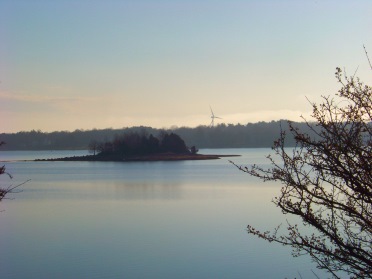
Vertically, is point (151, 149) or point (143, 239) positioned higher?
point (151, 149)

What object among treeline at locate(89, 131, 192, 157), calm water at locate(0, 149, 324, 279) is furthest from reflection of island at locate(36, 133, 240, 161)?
calm water at locate(0, 149, 324, 279)

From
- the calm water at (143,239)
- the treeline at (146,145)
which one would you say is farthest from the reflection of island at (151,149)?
the calm water at (143,239)

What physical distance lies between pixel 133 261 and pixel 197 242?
123 inches

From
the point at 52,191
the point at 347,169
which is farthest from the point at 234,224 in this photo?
the point at 52,191

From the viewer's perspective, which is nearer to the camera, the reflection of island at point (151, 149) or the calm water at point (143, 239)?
the calm water at point (143, 239)

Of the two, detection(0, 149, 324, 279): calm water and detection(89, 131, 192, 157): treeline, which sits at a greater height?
detection(89, 131, 192, 157): treeline

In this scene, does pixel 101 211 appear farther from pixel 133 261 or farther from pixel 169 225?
pixel 133 261

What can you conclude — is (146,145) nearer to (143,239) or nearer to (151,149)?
(151,149)

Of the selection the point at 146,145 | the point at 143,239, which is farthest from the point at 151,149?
the point at 143,239

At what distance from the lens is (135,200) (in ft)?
97.8

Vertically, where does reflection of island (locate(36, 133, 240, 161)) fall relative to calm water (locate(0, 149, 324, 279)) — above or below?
above

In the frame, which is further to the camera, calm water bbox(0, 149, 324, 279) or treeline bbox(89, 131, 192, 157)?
treeline bbox(89, 131, 192, 157)

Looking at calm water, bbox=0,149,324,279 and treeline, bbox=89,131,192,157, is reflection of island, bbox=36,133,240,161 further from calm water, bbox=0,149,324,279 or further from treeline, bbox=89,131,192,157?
calm water, bbox=0,149,324,279

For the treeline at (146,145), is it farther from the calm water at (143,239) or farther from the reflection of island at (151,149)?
the calm water at (143,239)
